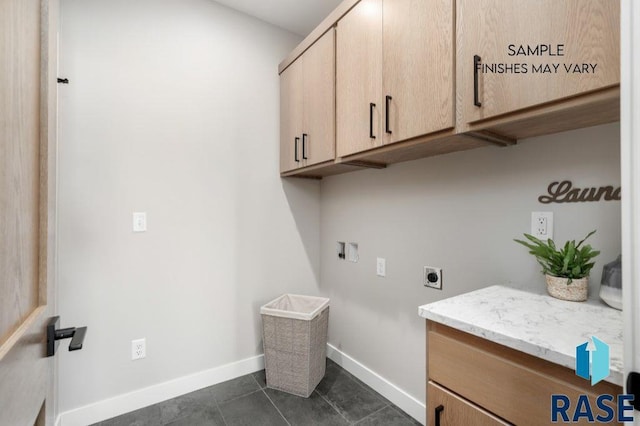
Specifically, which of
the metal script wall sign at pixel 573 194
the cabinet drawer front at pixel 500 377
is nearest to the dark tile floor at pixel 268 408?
the cabinet drawer front at pixel 500 377

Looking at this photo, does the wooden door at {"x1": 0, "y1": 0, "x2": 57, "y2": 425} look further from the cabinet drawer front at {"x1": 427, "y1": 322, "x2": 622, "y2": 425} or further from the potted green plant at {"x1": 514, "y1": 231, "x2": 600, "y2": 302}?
the potted green plant at {"x1": 514, "y1": 231, "x2": 600, "y2": 302}

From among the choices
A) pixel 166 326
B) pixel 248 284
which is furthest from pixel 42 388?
pixel 248 284

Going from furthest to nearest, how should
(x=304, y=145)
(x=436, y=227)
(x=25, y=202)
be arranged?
(x=304, y=145) < (x=436, y=227) < (x=25, y=202)

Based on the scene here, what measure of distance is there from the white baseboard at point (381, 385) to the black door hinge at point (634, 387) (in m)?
1.36

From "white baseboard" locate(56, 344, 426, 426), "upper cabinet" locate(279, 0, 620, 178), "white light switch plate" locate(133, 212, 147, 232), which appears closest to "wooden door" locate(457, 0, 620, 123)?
"upper cabinet" locate(279, 0, 620, 178)

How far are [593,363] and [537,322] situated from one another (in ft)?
0.74

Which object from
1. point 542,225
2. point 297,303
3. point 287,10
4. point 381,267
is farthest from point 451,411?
point 287,10

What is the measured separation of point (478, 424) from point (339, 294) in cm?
151

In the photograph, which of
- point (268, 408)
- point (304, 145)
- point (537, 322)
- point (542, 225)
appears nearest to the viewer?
point (537, 322)

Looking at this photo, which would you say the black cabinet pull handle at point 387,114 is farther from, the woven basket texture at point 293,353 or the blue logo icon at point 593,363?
the woven basket texture at point 293,353

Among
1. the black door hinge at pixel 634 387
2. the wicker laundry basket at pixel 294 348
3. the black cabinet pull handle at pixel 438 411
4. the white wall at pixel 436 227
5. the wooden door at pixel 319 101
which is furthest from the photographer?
the wicker laundry basket at pixel 294 348

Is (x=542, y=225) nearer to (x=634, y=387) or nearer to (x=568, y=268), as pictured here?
(x=568, y=268)

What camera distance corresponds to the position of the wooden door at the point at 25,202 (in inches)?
19.1

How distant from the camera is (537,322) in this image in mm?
846
